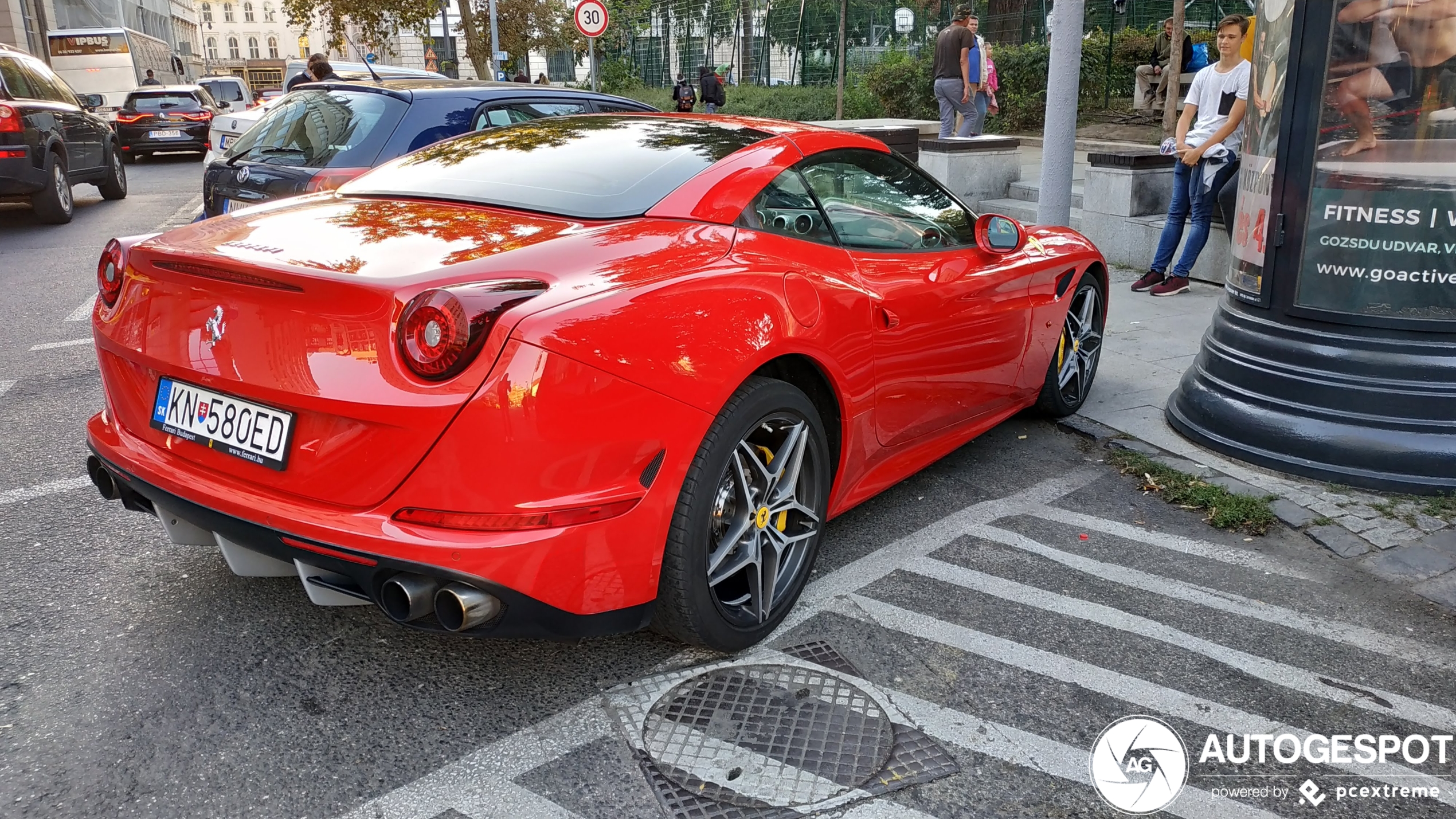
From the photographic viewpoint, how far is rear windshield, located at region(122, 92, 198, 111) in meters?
22.1

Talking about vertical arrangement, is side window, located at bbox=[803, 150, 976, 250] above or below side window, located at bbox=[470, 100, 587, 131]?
below

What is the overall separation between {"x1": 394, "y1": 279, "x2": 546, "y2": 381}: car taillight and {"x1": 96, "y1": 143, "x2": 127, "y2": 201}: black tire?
13.8 metres

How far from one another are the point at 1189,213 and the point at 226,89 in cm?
3043

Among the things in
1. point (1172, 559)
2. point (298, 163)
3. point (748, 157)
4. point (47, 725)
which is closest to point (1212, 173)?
point (1172, 559)

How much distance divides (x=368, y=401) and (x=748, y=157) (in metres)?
1.56

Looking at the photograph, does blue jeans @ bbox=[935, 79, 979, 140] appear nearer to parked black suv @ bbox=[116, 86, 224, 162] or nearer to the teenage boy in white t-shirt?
the teenage boy in white t-shirt

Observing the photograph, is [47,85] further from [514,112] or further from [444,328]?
[444,328]

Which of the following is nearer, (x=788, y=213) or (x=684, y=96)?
(x=788, y=213)

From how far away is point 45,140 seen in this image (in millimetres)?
11680

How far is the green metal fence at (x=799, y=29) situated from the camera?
20547 mm

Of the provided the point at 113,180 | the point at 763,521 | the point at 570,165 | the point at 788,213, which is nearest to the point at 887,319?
the point at 788,213

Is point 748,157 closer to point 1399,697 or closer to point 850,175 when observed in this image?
point 850,175

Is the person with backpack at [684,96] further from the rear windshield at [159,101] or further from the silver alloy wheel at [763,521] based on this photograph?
the silver alloy wheel at [763,521]

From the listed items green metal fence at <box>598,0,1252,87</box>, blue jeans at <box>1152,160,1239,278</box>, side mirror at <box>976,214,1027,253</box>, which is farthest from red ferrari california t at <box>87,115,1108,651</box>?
green metal fence at <box>598,0,1252,87</box>
